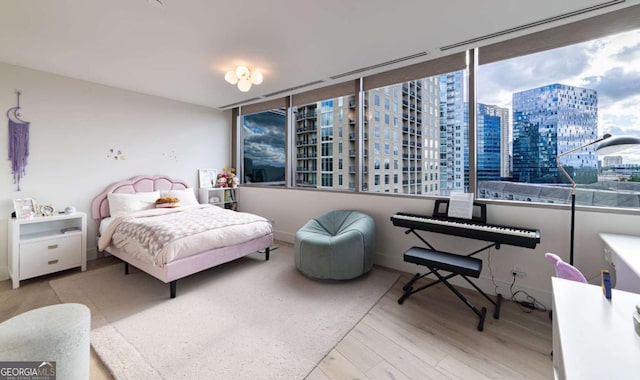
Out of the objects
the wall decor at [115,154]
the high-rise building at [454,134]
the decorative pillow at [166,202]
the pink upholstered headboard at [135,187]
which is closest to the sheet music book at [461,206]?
the high-rise building at [454,134]

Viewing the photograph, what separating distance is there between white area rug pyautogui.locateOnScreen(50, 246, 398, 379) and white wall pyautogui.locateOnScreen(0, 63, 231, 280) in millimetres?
1217

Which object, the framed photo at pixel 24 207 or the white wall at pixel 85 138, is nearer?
the framed photo at pixel 24 207

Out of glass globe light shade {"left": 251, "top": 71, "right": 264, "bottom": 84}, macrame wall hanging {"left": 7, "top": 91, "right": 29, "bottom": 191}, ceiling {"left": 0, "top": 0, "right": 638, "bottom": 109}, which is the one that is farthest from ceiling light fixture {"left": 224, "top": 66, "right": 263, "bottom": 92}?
macrame wall hanging {"left": 7, "top": 91, "right": 29, "bottom": 191}

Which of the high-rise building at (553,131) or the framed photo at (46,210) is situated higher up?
the high-rise building at (553,131)

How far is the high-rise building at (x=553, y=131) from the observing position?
2266 mm

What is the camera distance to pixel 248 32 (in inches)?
89.3

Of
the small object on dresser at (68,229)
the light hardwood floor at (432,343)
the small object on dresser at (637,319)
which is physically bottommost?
the light hardwood floor at (432,343)

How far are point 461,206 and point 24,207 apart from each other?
4979 millimetres

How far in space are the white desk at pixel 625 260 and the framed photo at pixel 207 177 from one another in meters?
5.35

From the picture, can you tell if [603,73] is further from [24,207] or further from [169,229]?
[24,207]

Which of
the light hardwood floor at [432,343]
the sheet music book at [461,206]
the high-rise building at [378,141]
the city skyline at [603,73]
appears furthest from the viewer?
the high-rise building at [378,141]

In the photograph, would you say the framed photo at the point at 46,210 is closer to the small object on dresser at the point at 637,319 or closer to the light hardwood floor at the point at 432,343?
the light hardwood floor at the point at 432,343

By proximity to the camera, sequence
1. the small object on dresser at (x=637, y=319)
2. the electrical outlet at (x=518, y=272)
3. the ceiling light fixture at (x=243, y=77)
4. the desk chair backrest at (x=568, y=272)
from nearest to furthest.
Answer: the small object on dresser at (x=637, y=319), the desk chair backrest at (x=568, y=272), the electrical outlet at (x=518, y=272), the ceiling light fixture at (x=243, y=77)

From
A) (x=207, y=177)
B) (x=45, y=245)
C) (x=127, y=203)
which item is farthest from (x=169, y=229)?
(x=207, y=177)
